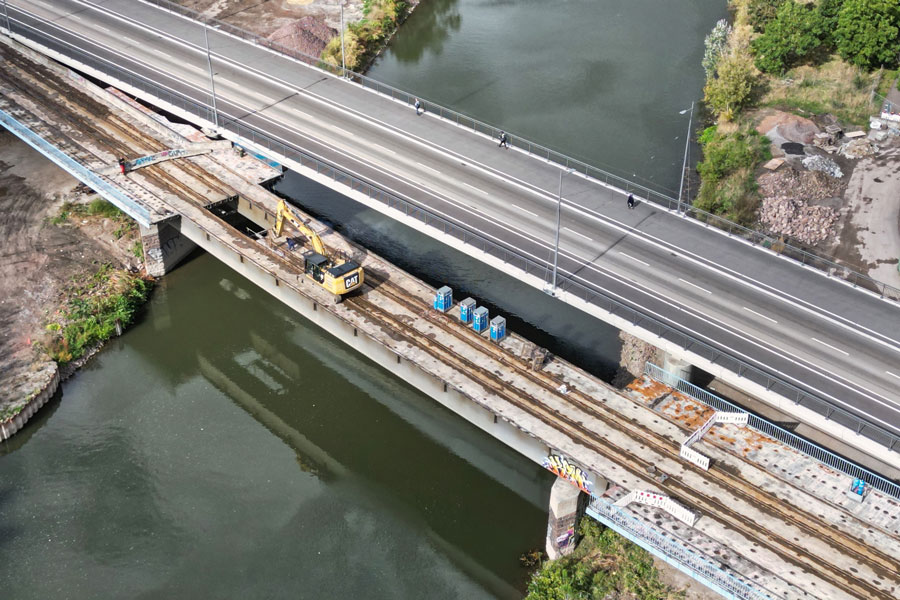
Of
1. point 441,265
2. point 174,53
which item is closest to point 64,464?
point 441,265

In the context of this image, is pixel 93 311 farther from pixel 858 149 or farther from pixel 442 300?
pixel 858 149

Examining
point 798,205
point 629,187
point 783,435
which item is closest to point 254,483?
point 783,435

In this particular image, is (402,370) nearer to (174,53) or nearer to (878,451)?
(878,451)

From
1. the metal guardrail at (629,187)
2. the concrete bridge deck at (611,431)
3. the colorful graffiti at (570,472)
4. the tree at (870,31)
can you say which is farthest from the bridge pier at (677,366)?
the tree at (870,31)

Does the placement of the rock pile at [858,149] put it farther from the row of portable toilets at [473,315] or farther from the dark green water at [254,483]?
the dark green water at [254,483]

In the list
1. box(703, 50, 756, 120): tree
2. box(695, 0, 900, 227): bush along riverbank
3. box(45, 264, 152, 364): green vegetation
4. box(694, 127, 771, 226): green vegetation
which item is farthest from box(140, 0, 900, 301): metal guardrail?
box(45, 264, 152, 364): green vegetation

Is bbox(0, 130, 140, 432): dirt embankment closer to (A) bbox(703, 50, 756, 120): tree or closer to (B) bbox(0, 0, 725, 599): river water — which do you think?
(B) bbox(0, 0, 725, 599): river water

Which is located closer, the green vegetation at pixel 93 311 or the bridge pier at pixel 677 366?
the bridge pier at pixel 677 366
